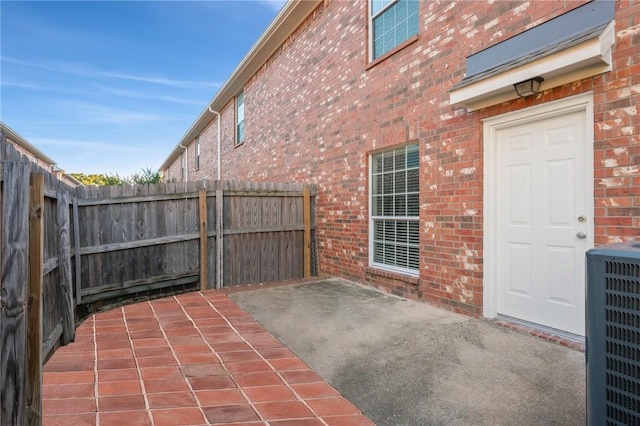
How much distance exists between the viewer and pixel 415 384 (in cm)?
304

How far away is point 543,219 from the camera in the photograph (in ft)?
13.1

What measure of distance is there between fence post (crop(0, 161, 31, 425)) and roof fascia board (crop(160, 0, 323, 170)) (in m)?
7.19

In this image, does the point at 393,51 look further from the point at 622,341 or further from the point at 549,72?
the point at 622,341

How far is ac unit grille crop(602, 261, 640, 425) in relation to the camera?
164cm

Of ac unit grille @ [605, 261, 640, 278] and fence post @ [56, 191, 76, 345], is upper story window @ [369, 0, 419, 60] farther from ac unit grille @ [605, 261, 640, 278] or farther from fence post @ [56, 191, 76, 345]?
fence post @ [56, 191, 76, 345]

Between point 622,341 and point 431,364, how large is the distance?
1.87m

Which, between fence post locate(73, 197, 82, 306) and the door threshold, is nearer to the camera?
the door threshold

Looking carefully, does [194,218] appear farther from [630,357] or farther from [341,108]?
[630,357]

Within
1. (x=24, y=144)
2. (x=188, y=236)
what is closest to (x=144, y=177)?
(x=188, y=236)

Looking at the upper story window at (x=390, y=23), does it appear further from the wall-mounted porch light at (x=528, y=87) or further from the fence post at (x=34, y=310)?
the fence post at (x=34, y=310)

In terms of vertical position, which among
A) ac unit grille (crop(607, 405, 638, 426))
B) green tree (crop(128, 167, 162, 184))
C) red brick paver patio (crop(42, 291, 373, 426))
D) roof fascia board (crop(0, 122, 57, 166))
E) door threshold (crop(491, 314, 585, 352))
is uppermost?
roof fascia board (crop(0, 122, 57, 166))

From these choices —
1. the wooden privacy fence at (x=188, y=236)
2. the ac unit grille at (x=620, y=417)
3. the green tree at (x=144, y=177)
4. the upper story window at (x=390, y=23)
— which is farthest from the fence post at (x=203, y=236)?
the green tree at (x=144, y=177)

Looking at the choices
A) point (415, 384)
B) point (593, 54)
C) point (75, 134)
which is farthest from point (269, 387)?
point (75, 134)

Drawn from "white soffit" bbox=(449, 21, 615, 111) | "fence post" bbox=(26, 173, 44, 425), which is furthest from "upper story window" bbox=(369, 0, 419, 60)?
"fence post" bbox=(26, 173, 44, 425)
